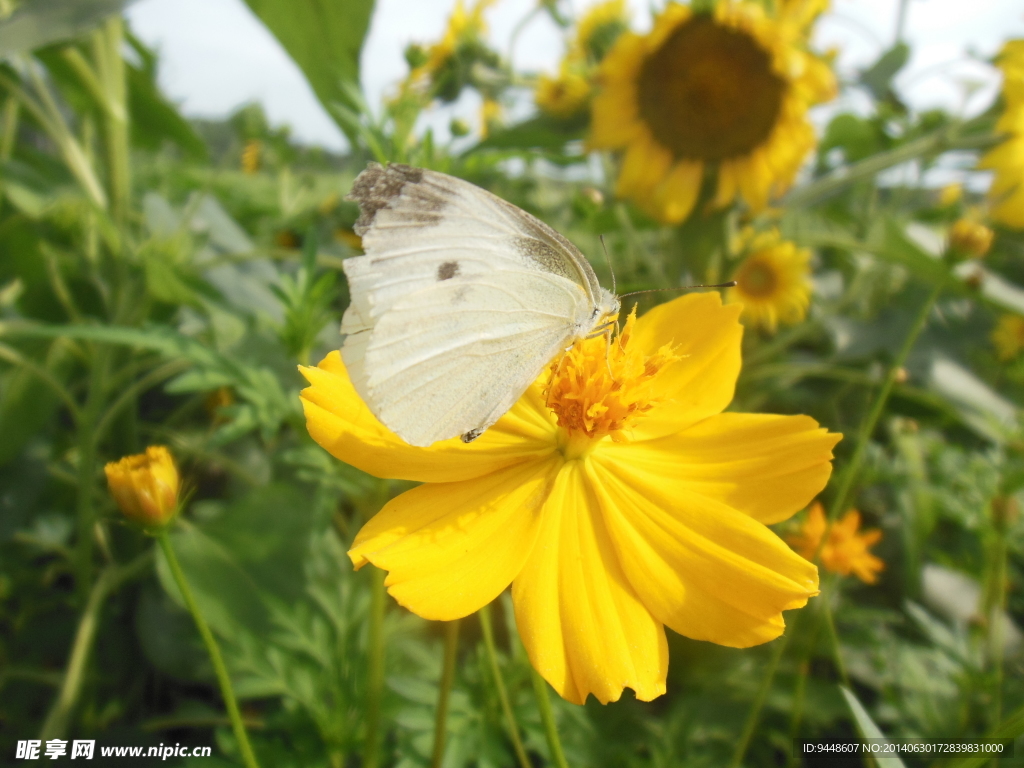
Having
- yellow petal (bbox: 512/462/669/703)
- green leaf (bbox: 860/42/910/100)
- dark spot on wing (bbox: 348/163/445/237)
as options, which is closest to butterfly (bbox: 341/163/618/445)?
dark spot on wing (bbox: 348/163/445/237)

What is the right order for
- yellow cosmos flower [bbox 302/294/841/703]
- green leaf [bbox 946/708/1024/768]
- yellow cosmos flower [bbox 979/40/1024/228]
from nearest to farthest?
green leaf [bbox 946/708/1024/768]
yellow cosmos flower [bbox 302/294/841/703]
yellow cosmos flower [bbox 979/40/1024/228]

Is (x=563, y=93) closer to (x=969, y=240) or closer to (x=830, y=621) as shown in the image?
(x=969, y=240)

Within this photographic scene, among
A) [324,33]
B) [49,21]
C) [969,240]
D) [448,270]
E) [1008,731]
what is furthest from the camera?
[324,33]

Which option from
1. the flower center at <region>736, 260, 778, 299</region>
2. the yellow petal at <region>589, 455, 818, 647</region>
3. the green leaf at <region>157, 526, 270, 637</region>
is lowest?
the flower center at <region>736, 260, 778, 299</region>

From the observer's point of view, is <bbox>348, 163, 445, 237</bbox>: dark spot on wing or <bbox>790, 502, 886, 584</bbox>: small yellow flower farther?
<bbox>790, 502, 886, 584</bbox>: small yellow flower

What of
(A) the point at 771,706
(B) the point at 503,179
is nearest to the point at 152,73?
(B) the point at 503,179

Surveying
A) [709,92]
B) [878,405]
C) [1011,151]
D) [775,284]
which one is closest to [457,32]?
[709,92]

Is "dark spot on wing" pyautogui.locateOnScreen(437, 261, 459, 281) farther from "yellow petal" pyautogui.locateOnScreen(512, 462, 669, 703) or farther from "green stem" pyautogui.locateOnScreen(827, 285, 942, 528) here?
"green stem" pyautogui.locateOnScreen(827, 285, 942, 528)
